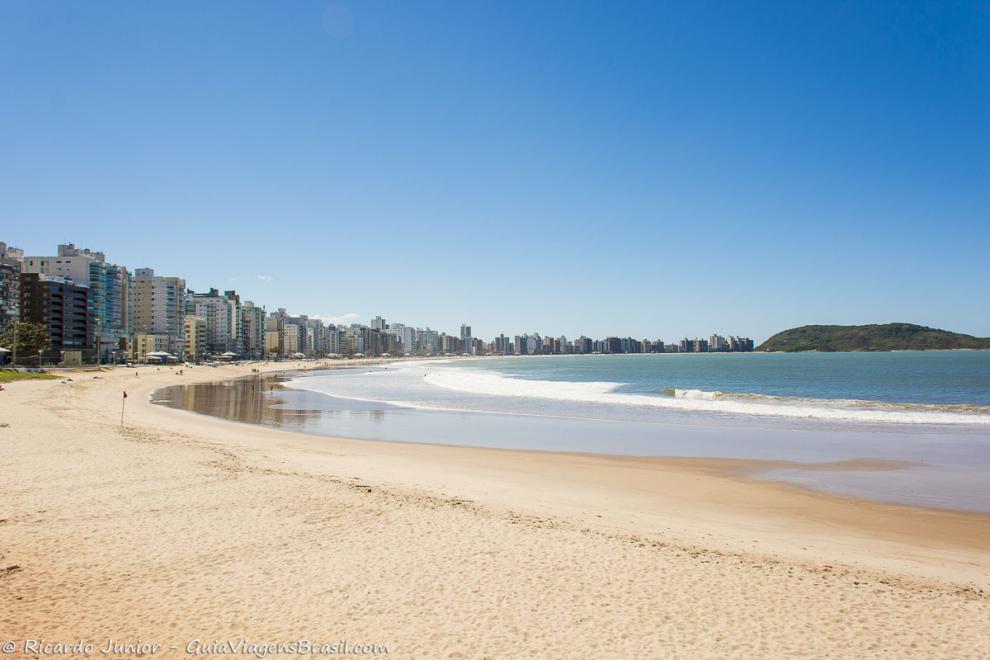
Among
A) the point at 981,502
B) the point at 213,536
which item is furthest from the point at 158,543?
the point at 981,502

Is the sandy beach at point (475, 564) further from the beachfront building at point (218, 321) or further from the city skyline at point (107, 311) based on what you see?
the beachfront building at point (218, 321)

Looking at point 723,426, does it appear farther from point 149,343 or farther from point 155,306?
point 155,306

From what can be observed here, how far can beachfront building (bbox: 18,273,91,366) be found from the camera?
102875mm

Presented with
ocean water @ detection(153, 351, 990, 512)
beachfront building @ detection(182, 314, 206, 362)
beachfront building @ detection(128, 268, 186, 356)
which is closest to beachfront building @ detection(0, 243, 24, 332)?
beachfront building @ detection(128, 268, 186, 356)

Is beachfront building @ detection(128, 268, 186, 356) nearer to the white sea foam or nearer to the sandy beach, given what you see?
the white sea foam

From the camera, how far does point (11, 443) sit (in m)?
15.7

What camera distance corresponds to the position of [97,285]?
129 metres

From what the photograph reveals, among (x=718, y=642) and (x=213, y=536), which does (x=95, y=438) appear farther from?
(x=718, y=642)

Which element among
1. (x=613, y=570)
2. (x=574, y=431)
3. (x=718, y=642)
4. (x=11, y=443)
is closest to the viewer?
(x=718, y=642)

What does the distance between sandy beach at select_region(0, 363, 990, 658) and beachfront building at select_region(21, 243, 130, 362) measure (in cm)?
12767

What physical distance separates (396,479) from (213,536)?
217 inches

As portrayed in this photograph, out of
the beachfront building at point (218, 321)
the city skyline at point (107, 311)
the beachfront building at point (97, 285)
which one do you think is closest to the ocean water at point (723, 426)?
the city skyline at point (107, 311)

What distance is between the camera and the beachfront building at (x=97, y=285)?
120 metres

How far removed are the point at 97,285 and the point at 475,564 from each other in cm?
15311
